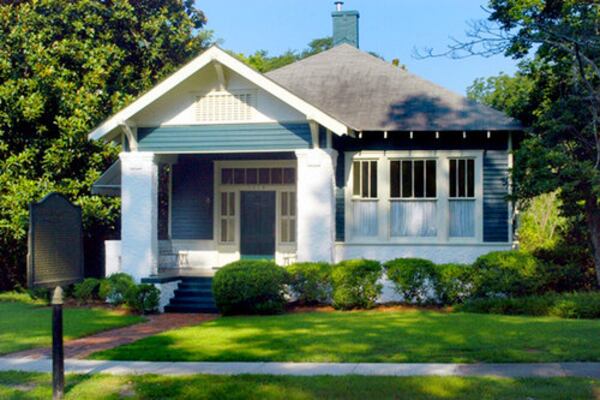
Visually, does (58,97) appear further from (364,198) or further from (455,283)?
(455,283)

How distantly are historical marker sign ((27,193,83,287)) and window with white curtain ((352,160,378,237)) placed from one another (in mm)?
10921

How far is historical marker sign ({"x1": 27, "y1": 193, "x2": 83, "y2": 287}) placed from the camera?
326 inches

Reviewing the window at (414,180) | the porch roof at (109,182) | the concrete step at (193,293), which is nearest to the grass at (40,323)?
the concrete step at (193,293)

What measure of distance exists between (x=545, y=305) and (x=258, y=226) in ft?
27.3

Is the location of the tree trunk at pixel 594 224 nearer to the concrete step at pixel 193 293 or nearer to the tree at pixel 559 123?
the tree at pixel 559 123

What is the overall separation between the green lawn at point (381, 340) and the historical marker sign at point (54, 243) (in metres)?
2.89

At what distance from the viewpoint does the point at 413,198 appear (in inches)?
749

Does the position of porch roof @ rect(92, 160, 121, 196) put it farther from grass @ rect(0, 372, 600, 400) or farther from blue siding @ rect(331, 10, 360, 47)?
grass @ rect(0, 372, 600, 400)

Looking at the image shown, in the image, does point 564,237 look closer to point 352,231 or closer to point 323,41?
point 352,231

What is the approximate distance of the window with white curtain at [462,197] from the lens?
62.1 ft

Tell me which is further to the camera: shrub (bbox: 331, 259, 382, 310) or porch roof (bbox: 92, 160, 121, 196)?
porch roof (bbox: 92, 160, 121, 196)

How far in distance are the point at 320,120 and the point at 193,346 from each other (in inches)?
279

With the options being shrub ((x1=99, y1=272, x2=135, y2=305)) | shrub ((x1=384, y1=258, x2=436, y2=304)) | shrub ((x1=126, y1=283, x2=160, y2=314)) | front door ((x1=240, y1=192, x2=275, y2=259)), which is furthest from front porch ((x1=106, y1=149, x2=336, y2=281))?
shrub ((x1=384, y1=258, x2=436, y2=304))

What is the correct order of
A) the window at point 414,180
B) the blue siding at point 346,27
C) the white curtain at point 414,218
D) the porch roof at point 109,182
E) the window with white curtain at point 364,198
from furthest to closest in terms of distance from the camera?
the blue siding at point 346,27 < the porch roof at point 109,182 < the window with white curtain at point 364,198 < the window at point 414,180 < the white curtain at point 414,218
